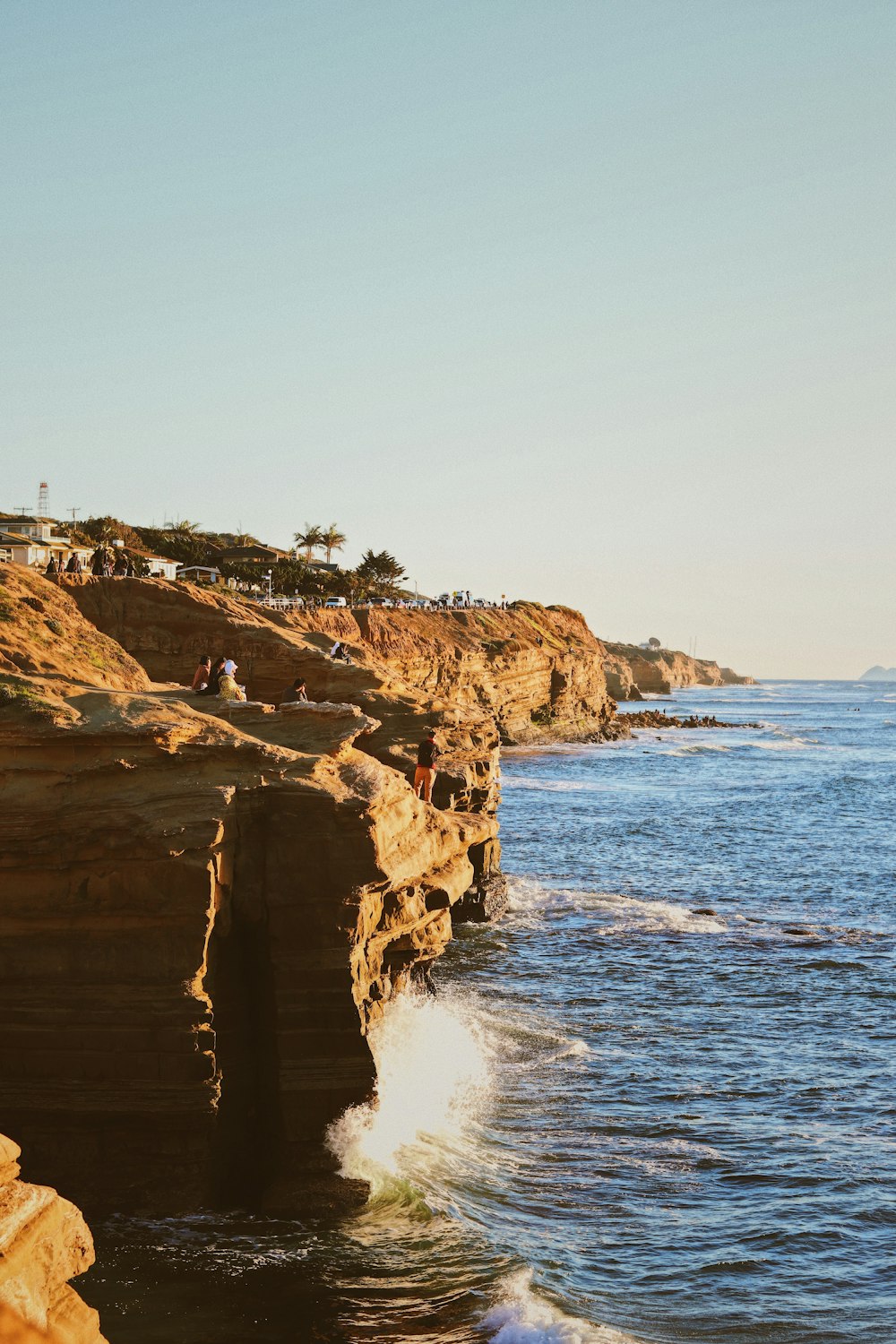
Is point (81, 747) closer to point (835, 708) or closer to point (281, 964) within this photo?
point (281, 964)

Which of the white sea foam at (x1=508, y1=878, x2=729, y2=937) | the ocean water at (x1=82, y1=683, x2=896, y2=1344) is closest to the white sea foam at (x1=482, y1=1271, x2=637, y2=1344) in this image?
the ocean water at (x1=82, y1=683, x2=896, y2=1344)

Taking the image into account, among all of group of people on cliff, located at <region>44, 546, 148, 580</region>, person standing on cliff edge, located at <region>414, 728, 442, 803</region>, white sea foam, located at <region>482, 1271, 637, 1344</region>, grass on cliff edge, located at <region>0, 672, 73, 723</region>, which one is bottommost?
white sea foam, located at <region>482, 1271, 637, 1344</region>

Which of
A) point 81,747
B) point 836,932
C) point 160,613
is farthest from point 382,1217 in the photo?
point 160,613

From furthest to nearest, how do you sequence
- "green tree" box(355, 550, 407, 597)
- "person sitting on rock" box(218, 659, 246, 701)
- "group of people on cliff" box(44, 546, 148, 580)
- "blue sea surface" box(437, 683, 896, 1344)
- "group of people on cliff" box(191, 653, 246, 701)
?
"green tree" box(355, 550, 407, 597), "group of people on cliff" box(44, 546, 148, 580), "group of people on cliff" box(191, 653, 246, 701), "person sitting on rock" box(218, 659, 246, 701), "blue sea surface" box(437, 683, 896, 1344)

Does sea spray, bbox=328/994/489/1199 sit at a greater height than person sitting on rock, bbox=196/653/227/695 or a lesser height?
lesser

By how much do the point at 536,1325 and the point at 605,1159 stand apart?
15.0 ft

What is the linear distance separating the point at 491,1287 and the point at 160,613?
137ft

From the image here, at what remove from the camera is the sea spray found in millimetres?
15195

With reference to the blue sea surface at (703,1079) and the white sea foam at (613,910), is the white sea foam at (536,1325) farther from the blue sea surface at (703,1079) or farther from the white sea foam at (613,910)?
the white sea foam at (613,910)

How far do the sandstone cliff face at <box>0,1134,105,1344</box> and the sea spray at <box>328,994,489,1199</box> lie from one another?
8.23m

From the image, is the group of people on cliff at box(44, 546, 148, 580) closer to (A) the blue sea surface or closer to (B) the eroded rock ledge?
(A) the blue sea surface

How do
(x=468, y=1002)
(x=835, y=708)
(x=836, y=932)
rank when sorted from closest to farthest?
1. (x=468, y=1002)
2. (x=836, y=932)
3. (x=835, y=708)

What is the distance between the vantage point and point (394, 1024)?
64.8 feet

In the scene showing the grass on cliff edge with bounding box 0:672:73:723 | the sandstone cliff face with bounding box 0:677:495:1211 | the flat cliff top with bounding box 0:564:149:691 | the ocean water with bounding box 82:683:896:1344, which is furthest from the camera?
the flat cliff top with bounding box 0:564:149:691
